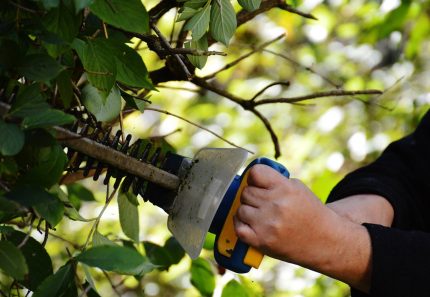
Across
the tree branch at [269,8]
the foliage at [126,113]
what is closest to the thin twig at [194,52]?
the foliage at [126,113]

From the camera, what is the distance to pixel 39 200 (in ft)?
2.24

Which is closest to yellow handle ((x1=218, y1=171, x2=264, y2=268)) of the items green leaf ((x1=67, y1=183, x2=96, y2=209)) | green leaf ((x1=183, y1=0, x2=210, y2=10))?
green leaf ((x1=183, y1=0, x2=210, y2=10))

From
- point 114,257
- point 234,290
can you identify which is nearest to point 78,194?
point 234,290

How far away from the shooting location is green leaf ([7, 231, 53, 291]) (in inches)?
31.9

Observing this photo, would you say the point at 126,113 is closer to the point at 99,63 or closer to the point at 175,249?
the point at 175,249

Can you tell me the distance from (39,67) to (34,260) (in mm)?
219

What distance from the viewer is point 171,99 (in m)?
3.04

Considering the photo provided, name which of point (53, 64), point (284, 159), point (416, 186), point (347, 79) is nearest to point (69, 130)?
point (53, 64)

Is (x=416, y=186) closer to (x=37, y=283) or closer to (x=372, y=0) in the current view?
(x=37, y=283)

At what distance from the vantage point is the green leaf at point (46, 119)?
67 centimetres

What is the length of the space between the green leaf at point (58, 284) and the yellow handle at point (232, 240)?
26cm

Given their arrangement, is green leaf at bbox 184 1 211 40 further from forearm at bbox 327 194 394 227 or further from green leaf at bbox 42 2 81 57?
forearm at bbox 327 194 394 227

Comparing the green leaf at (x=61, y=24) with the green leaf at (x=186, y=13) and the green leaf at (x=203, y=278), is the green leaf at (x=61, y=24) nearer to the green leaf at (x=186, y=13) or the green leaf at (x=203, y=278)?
the green leaf at (x=186, y=13)

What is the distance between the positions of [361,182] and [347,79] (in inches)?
70.9
